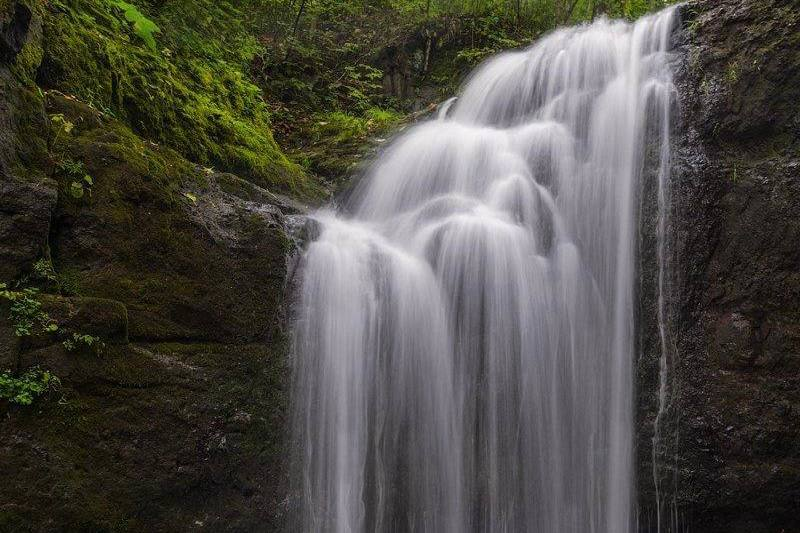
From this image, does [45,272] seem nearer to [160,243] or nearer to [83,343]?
[83,343]

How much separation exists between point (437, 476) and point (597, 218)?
2.51 metres

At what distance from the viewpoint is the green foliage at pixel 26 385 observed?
9.43ft

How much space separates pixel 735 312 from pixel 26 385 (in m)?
4.60

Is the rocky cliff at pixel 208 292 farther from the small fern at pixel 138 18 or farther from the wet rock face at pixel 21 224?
the small fern at pixel 138 18

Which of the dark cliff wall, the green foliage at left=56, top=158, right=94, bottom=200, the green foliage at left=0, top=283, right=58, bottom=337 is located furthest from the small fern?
the dark cliff wall

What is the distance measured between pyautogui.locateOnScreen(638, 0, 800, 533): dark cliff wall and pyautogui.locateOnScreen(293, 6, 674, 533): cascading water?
0.30 meters

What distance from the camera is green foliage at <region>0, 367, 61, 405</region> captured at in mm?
2875

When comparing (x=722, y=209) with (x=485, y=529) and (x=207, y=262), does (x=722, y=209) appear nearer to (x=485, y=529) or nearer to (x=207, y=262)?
(x=485, y=529)

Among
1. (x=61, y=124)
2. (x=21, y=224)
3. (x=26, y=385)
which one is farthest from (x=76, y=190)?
(x=26, y=385)

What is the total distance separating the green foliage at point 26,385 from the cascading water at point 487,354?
4.94ft

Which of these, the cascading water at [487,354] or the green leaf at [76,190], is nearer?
the green leaf at [76,190]

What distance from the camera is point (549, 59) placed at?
677 cm

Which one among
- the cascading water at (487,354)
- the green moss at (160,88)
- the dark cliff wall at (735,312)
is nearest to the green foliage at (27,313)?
the cascading water at (487,354)

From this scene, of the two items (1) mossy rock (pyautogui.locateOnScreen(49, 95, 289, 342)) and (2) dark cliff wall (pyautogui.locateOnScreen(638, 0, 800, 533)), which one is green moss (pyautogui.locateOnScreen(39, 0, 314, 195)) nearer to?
(1) mossy rock (pyautogui.locateOnScreen(49, 95, 289, 342))
